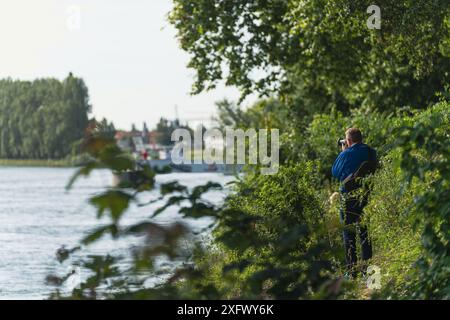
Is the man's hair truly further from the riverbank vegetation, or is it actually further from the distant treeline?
the distant treeline

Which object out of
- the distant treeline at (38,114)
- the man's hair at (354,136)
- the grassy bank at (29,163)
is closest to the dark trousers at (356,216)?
the man's hair at (354,136)

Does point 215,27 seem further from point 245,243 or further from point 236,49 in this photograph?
point 245,243

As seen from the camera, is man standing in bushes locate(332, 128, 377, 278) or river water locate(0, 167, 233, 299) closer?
river water locate(0, 167, 233, 299)

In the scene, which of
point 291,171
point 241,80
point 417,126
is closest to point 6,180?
point 241,80

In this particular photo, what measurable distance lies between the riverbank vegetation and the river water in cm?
6

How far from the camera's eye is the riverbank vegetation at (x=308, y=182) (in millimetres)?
4773

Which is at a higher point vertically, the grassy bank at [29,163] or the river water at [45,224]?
the river water at [45,224]

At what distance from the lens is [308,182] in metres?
12.6

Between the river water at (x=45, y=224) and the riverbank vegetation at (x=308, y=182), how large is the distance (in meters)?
0.06

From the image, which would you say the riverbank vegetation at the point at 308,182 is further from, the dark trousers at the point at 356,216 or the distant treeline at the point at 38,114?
the distant treeline at the point at 38,114

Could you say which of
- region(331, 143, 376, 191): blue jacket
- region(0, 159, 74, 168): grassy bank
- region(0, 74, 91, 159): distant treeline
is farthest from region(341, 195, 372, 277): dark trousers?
region(0, 159, 74, 168): grassy bank

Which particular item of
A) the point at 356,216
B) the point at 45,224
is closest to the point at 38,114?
the point at 45,224

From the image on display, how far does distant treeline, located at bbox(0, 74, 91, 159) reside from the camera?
106 meters
